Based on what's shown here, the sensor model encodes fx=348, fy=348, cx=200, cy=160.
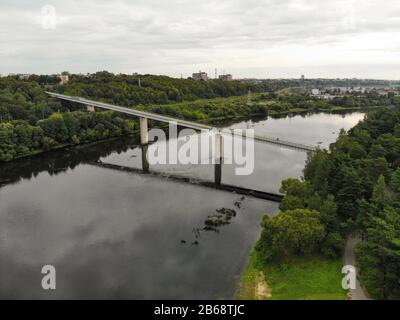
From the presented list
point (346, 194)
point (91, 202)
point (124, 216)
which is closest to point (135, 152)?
point (91, 202)

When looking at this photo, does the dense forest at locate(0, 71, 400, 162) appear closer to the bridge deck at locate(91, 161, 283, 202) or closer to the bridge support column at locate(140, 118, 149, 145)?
the bridge support column at locate(140, 118, 149, 145)

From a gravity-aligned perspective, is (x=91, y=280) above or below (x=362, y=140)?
below

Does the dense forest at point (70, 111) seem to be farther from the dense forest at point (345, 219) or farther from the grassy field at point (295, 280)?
the grassy field at point (295, 280)

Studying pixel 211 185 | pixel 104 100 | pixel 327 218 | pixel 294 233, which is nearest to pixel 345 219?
pixel 327 218

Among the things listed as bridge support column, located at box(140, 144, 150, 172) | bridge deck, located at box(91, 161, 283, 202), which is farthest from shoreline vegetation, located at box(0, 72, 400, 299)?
bridge support column, located at box(140, 144, 150, 172)

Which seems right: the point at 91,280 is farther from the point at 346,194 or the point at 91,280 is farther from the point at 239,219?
the point at 346,194

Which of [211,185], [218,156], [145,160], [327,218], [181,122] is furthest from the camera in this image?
[181,122]

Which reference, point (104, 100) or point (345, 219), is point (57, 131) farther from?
point (345, 219)
